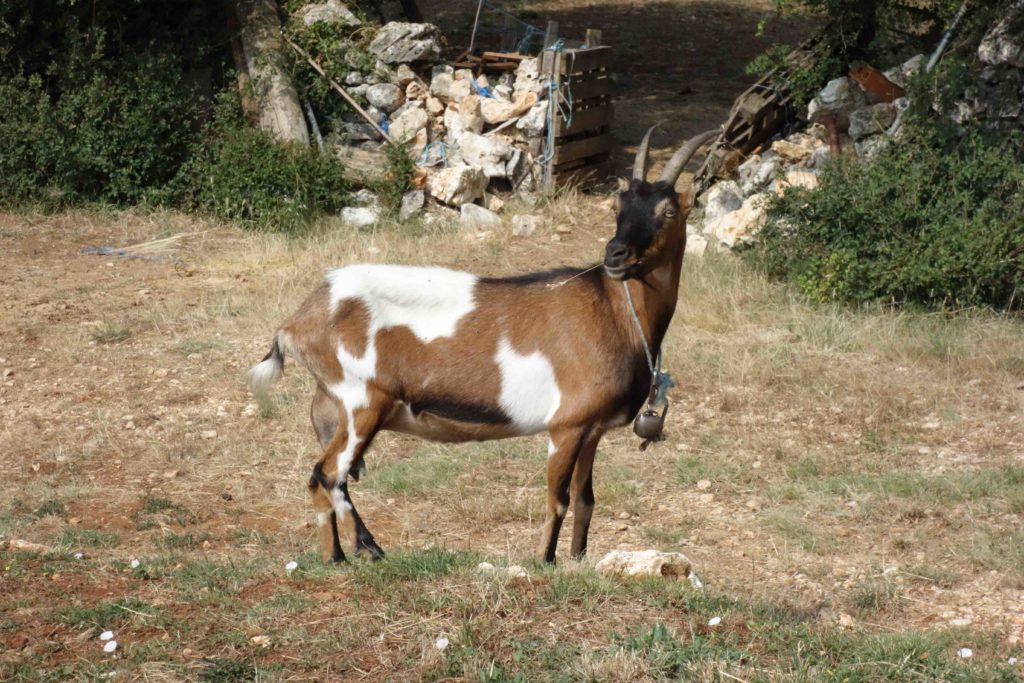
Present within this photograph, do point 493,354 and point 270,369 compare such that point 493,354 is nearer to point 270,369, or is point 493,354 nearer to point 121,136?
point 270,369

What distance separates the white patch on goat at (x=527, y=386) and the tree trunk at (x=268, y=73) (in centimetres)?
871

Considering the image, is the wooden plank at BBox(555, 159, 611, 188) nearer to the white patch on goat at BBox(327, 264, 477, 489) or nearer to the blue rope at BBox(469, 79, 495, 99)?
the blue rope at BBox(469, 79, 495, 99)

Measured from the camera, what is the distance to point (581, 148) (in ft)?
48.4

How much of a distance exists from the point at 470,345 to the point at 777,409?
368 centimetres

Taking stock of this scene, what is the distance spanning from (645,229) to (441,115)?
30.7 feet

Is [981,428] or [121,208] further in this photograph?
[121,208]

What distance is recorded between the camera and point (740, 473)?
8.02m

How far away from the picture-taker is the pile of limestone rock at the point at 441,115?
14078 millimetres

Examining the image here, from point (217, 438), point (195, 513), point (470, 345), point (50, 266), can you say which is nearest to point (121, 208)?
point (50, 266)

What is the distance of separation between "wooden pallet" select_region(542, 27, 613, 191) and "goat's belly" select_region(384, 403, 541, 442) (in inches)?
334

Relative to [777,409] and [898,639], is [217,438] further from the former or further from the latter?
[898,639]

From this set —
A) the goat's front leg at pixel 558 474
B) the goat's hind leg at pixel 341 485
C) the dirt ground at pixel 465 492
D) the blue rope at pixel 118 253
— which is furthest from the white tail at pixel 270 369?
the blue rope at pixel 118 253

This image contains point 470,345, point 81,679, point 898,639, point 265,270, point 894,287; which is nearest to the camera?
point 81,679

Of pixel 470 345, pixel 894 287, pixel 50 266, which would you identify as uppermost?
pixel 470 345
